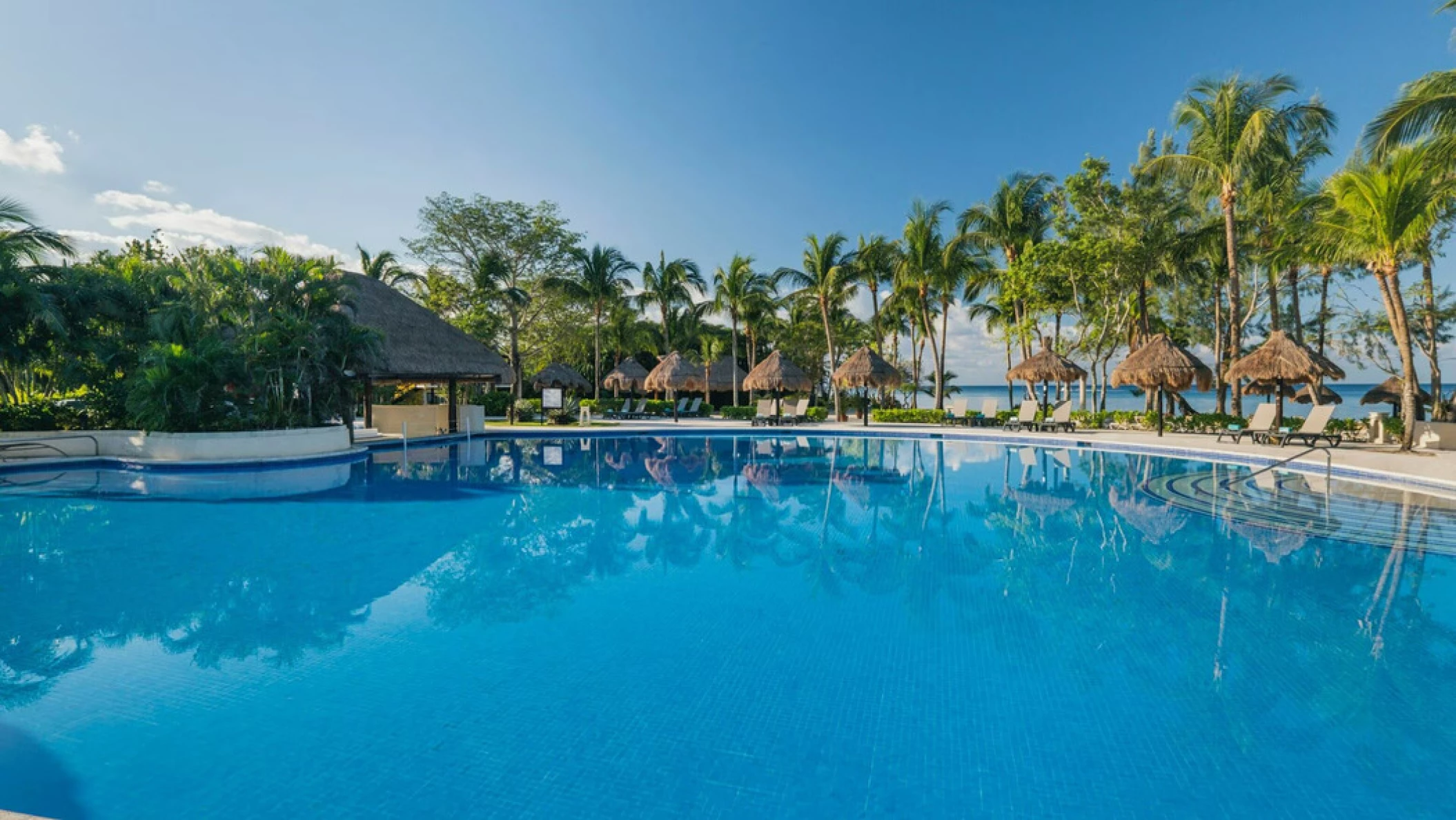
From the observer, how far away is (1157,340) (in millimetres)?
17641

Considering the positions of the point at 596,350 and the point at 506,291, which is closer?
the point at 506,291

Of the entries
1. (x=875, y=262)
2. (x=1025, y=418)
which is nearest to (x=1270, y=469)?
(x=1025, y=418)

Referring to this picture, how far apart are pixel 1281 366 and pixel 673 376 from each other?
19159 millimetres

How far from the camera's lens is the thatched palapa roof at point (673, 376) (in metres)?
25.7

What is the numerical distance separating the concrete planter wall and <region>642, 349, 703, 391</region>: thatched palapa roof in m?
13.7

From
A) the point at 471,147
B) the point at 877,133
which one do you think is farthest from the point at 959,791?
the point at 877,133

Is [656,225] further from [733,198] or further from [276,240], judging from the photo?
[276,240]

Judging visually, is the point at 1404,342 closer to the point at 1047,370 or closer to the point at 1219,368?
the point at 1219,368

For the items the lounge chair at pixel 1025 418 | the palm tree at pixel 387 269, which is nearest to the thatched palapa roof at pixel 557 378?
the palm tree at pixel 387 269

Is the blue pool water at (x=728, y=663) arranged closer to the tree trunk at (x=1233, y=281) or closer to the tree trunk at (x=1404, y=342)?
the tree trunk at (x=1404, y=342)

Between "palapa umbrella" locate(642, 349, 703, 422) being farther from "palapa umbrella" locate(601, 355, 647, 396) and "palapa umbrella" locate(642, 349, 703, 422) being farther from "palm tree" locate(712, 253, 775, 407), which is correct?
"palm tree" locate(712, 253, 775, 407)

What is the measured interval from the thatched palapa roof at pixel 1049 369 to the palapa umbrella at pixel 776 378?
Answer: 7.37 metres

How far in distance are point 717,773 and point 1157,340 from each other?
1975 cm

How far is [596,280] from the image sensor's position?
2711cm
